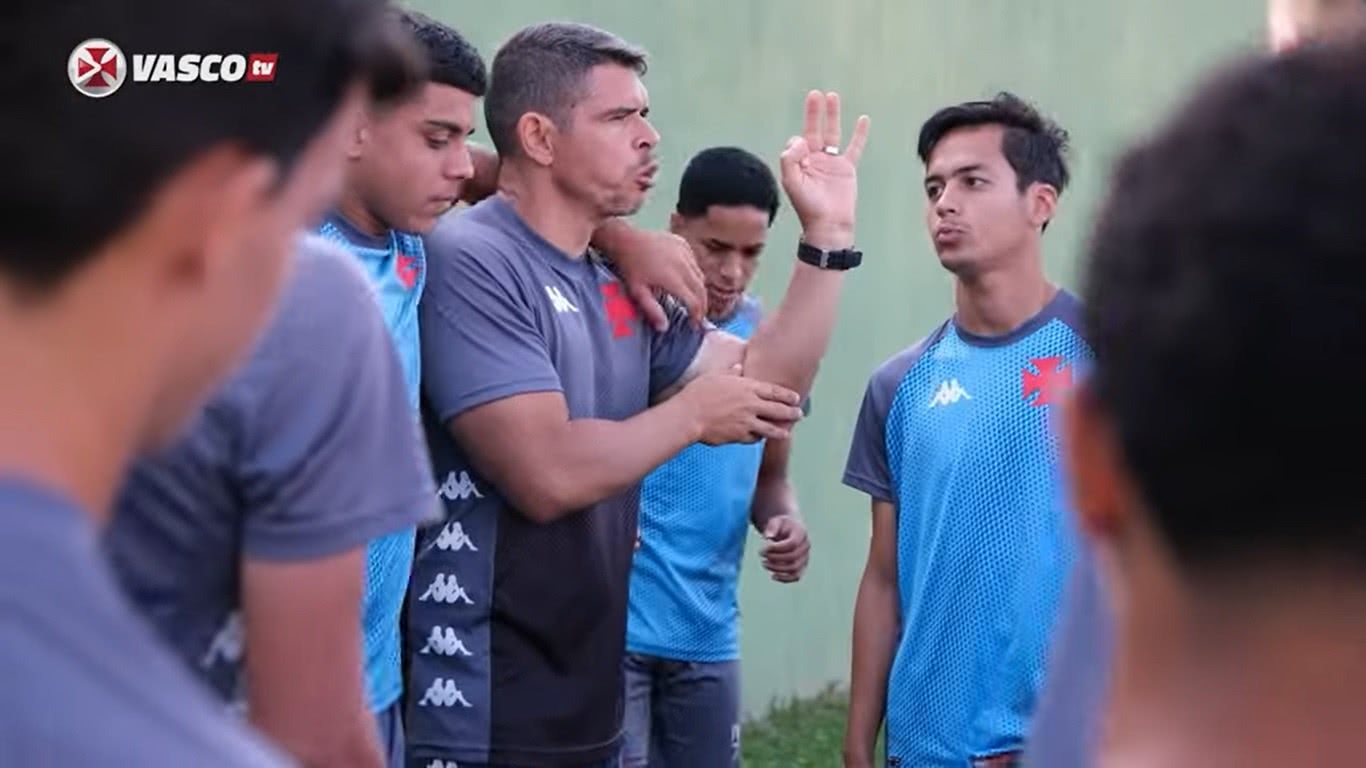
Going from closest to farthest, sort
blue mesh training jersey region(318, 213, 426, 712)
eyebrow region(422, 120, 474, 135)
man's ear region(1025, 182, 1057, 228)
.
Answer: blue mesh training jersey region(318, 213, 426, 712) < eyebrow region(422, 120, 474, 135) < man's ear region(1025, 182, 1057, 228)

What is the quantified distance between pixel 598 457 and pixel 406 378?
0.53 m

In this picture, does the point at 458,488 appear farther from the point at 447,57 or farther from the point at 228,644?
the point at 228,644

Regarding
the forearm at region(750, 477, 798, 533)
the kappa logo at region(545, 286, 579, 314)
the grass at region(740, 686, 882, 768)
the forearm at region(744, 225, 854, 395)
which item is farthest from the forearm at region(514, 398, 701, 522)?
the grass at region(740, 686, 882, 768)

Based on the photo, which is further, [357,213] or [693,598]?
[693,598]

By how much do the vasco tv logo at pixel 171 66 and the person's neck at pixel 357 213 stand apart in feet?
9.30

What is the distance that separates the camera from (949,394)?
16.0ft

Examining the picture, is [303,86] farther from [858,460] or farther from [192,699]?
[858,460]

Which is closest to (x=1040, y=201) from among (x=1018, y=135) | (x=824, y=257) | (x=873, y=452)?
(x=1018, y=135)

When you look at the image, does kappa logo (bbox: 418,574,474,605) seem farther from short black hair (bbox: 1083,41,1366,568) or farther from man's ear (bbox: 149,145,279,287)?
short black hair (bbox: 1083,41,1366,568)

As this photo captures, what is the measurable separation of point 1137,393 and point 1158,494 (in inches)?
2.3

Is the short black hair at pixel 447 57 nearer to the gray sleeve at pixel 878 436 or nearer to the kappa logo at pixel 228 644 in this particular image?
the gray sleeve at pixel 878 436

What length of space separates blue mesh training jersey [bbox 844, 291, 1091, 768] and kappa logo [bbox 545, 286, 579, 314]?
40.5 inches

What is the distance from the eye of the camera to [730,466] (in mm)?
5977

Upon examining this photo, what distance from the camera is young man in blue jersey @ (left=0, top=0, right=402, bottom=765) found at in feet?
3.59
